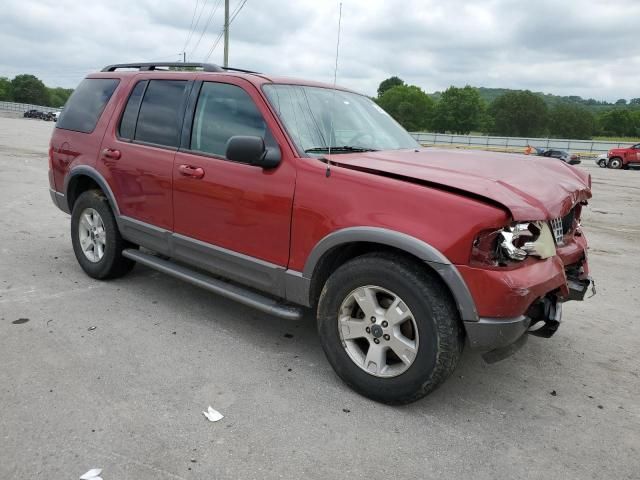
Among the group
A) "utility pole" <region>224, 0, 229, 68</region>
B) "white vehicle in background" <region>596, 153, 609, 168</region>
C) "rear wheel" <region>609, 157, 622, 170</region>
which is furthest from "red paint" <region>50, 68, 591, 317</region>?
"white vehicle in background" <region>596, 153, 609, 168</region>

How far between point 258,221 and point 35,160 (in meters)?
14.1

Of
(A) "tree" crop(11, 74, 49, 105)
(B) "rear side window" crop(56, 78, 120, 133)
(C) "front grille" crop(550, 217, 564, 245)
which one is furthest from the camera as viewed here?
(A) "tree" crop(11, 74, 49, 105)

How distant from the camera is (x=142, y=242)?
4586 millimetres

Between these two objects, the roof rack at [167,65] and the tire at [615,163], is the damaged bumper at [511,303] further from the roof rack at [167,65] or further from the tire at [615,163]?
the tire at [615,163]

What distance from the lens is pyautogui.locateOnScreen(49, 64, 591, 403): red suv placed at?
9.29 feet

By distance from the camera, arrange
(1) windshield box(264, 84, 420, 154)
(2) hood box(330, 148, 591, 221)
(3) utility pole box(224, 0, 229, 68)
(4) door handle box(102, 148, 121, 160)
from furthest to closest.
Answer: (3) utility pole box(224, 0, 229, 68) → (4) door handle box(102, 148, 121, 160) → (1) windshield box(264, 84, 420, 154) → (2) hood box(330, 148, 591, 221)

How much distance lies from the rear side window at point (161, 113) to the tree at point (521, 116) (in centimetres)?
11855

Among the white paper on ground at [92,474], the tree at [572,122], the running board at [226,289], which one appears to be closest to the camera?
the white paper on ground at [92,474]

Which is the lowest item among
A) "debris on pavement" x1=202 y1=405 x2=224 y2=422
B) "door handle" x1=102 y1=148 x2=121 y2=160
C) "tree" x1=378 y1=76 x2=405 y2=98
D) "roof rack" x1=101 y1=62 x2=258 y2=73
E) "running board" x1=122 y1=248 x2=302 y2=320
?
"debris on pavement" x1=202 y1=405 x2=224 y2=422

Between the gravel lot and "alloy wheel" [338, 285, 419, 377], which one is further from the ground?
"alloy wheel" [338, 285, 419, 377]

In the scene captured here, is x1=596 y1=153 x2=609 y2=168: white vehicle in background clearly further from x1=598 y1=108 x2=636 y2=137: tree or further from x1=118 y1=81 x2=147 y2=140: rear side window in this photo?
x1=598 y1=108 x2=636 y2=137: tree

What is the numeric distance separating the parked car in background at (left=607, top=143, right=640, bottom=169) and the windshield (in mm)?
31194

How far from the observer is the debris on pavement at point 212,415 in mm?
2951

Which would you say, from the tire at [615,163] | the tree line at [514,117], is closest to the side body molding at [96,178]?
the tire at [615,163]
